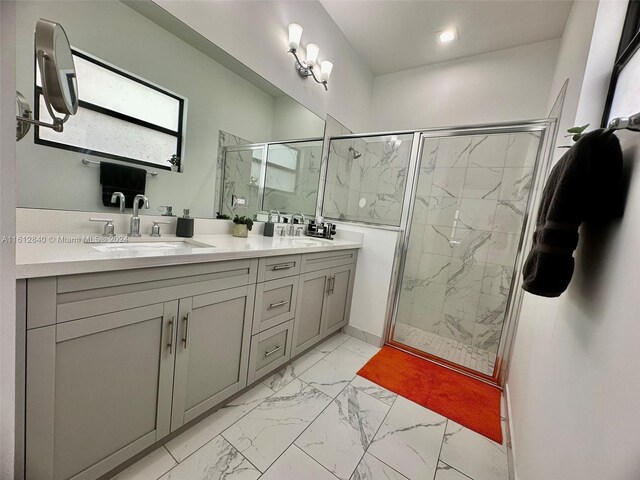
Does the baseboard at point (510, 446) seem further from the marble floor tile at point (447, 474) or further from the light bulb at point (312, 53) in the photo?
the light bulb at point (312, 53)

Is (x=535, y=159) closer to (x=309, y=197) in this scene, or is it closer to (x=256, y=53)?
(x=309, y=197)

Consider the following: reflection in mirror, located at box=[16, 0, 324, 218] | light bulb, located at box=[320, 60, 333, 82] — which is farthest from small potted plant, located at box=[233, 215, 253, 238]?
light bulb, located at box=[320, 60, 333, 82]

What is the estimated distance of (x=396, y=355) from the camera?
7.25 ft

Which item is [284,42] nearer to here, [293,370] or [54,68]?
[54,68]

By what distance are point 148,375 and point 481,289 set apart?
246 centimetres

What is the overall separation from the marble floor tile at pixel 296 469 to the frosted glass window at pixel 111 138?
1563mm

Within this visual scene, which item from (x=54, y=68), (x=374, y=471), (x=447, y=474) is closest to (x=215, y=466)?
(x=374, y=471)

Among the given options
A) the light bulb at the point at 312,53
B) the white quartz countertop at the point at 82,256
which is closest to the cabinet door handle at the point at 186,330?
the white quartz countertop at the point at 82,256

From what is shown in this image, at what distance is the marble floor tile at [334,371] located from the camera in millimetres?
1687

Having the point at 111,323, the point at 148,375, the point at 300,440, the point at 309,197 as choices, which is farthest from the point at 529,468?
the point at 309,197

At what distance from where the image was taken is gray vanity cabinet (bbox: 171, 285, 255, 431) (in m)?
1.10

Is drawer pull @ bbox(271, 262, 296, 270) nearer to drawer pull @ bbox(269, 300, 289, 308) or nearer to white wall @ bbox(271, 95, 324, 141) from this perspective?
drawer pull @ bbox(269, 300, 289, 308)

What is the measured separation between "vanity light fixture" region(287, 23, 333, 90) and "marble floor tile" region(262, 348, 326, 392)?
2282mm

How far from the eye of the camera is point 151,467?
107 cm
